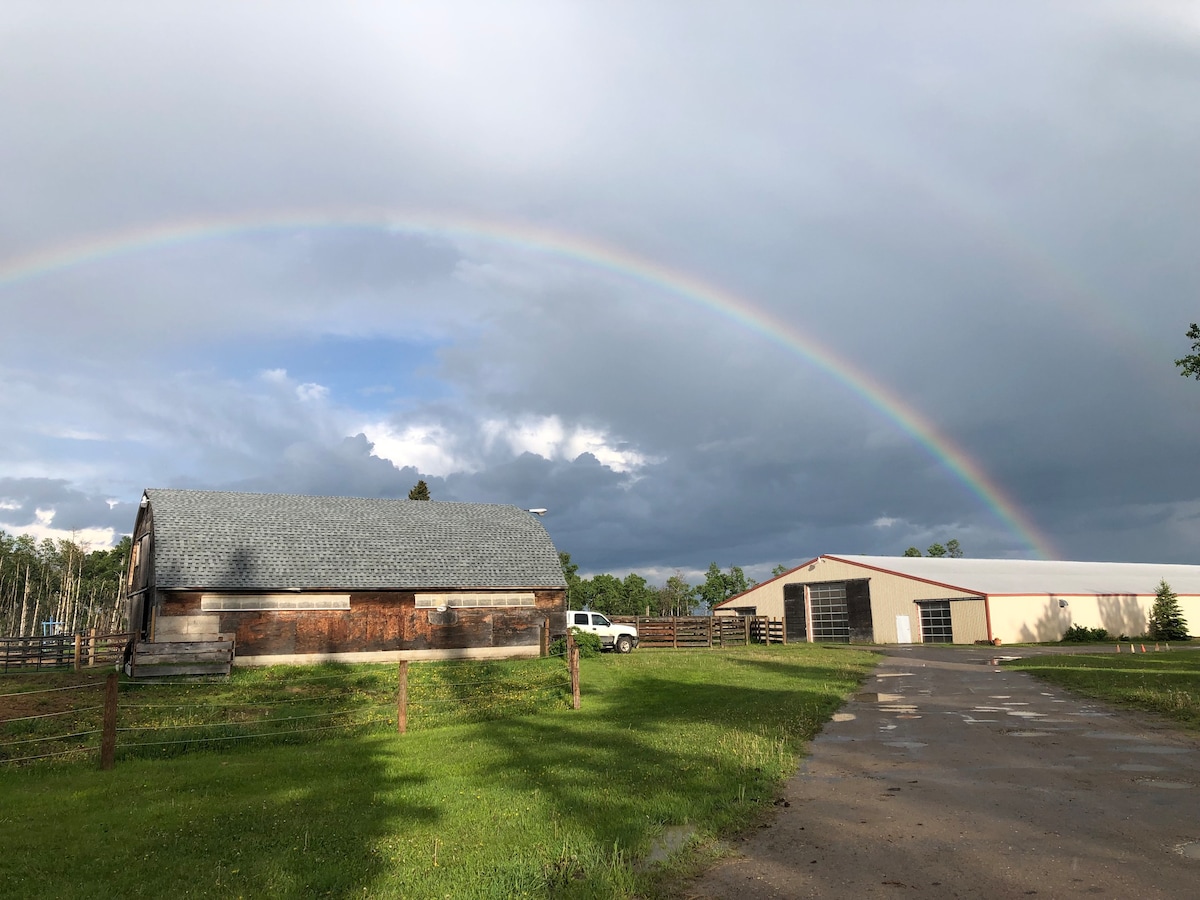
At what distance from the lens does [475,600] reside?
3662cm

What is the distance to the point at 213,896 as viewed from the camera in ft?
22.5

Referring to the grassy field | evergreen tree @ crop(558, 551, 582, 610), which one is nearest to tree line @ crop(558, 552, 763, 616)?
evergreen tree @ crop(558, 551, 582, 610)

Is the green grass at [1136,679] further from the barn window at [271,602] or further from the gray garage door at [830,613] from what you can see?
the barn window at [271,602]

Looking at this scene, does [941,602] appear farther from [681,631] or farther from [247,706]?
[247,706]

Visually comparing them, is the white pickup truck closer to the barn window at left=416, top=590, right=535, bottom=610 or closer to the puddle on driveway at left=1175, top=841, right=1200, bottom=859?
the barn window at left=416, top=590, right=535, bottom=610

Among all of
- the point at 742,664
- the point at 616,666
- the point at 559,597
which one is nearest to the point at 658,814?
the point at 616,666

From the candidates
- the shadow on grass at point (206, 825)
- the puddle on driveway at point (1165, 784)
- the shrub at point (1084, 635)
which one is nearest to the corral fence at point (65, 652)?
the shadow on grass at point (206, 825)

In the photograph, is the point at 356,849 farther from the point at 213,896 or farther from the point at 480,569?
the point at 480,569

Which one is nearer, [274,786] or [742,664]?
[274,786]

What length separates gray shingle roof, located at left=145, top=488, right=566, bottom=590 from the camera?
32.7m

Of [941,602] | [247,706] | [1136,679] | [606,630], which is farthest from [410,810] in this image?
[941,602]

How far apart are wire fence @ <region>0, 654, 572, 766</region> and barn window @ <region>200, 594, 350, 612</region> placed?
325 centimetres

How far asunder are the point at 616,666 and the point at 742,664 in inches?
214

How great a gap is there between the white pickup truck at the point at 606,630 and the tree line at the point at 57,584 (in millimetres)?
81995
